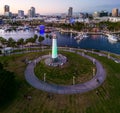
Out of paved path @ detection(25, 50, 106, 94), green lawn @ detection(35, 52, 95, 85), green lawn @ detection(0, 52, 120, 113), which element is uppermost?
green lawn @ detection(35, 52, 95, 85)

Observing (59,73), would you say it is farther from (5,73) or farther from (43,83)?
(5,73)

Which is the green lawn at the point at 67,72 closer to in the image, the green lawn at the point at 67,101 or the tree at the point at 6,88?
the green lawn at the point at 67,101

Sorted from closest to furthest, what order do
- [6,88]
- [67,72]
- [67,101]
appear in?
[6,88]
[67,101]
[67,72]

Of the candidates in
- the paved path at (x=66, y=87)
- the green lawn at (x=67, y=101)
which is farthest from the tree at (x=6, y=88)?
the paved path at (x=66, y=87)

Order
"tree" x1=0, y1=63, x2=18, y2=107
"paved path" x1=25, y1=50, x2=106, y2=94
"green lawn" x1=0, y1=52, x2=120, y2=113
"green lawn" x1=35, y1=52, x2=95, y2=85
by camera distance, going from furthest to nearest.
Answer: "green lawn" x1=35, y1=52, x2=95, y2=85 → "paved path" x1=25, y1=50, x2=106, y2=94 → "tree" x1=0, y1=63, x2=18, y2=107 → "green lawn" x1=0, y1=52, x2=120, y2=113

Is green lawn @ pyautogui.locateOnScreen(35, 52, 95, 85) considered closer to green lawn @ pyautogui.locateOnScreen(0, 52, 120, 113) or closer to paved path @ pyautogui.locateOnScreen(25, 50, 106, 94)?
paved path @ pyautogui.locateOnScreen(25, 50, 106, 94)

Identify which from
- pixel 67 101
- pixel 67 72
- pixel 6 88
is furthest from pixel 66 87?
pixel 6 88

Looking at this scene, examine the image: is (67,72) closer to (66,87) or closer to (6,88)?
(66,87)

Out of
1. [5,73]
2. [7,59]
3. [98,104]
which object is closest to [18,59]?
[7,59]

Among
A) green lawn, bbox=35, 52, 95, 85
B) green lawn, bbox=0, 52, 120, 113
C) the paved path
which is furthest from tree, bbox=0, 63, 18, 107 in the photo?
green lawn, bbox=35, 52, 95, 85

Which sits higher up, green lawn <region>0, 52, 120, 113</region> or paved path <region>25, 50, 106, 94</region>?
paved path <region>25, 50, 106, 94</region>

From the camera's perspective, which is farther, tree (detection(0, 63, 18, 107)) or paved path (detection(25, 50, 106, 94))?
paved path (detection(25, 50, 106, 94))
